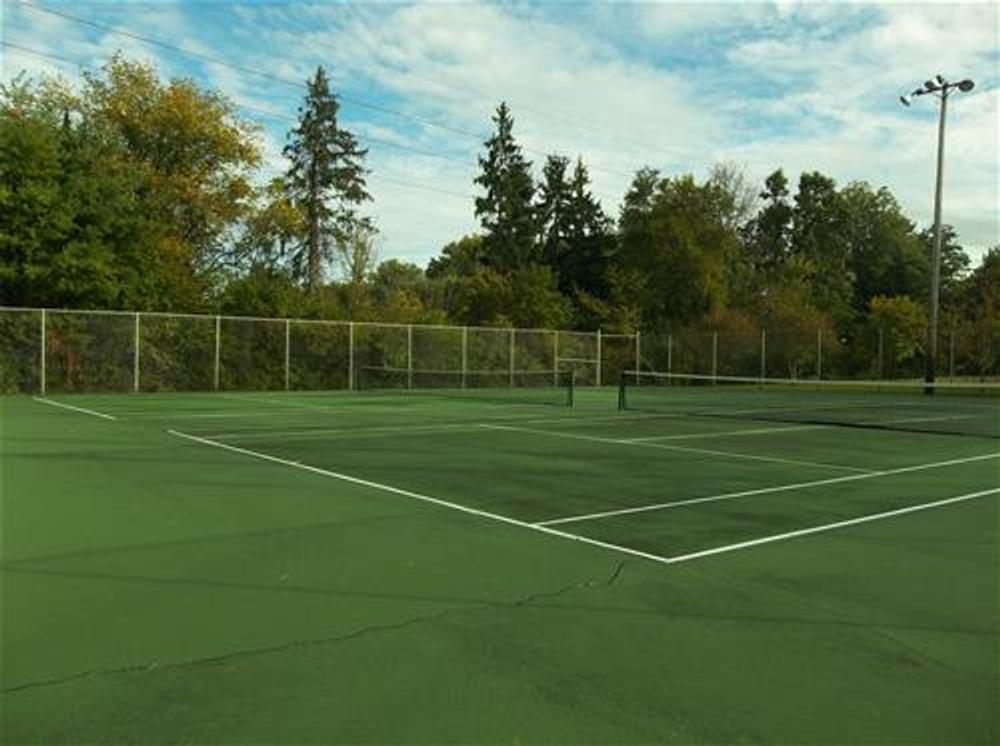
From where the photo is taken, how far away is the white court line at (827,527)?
268 inches

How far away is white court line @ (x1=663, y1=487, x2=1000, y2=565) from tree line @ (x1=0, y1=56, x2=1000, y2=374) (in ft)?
83.9

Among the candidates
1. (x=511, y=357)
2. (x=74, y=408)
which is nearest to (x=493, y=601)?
(x=74, y=408)

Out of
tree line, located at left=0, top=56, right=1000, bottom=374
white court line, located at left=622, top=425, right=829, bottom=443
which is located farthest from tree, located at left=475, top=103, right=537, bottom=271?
white court line, located at left=622, top=425, right=829, bottom=443

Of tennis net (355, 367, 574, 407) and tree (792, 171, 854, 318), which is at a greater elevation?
tree (792, 171, 854, 318)

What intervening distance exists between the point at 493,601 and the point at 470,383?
29.3 meters

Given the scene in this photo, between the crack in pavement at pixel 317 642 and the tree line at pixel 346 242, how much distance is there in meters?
26.2

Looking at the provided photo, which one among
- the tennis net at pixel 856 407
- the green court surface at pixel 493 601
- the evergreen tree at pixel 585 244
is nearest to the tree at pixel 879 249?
the evergreen tree at pixel 585 244

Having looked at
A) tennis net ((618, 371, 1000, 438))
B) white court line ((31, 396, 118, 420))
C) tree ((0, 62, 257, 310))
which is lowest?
white court line ((31, 396, 118, 420))

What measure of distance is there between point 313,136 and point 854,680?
55.8m

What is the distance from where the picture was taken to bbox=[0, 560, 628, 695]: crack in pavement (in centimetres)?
416

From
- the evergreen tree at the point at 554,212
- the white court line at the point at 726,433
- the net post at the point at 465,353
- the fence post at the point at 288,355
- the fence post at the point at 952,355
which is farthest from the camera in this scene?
the evergreen tree at the point at 554,212

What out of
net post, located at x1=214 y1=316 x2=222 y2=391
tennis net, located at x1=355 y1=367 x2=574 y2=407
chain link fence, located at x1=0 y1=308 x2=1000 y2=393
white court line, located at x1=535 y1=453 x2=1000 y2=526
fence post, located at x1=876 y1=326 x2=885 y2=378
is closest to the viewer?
white court line, located at x1=535 y1=453 x2=1000 y2=526

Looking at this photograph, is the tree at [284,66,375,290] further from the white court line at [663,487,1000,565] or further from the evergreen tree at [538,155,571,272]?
the white court line at [663,487,1000,565]

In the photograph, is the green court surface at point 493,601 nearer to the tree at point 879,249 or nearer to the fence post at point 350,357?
the fence post at point 350,357
